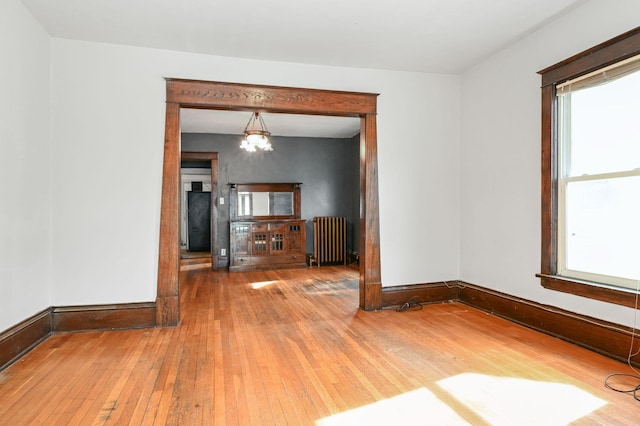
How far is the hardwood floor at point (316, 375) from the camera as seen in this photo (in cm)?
205

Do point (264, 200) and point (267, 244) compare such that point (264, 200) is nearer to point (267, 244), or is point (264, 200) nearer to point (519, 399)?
point (267, 244)

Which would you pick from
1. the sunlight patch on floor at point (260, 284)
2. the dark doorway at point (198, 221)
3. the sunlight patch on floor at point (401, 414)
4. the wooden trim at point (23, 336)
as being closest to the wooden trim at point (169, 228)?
the wooden trim at point (23, 336)

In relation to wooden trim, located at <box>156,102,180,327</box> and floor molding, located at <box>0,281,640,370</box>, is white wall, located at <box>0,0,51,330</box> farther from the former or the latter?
wooden trim, located at <box>156,102,180,327</box>

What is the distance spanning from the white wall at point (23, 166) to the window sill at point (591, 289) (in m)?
4.33

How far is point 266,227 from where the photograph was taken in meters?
7.29

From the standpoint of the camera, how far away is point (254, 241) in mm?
7223

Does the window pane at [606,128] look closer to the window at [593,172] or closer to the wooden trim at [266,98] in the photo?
the window at [593,172]

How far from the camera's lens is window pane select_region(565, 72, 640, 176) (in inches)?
105

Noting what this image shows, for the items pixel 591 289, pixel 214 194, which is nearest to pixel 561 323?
pixel 591 289

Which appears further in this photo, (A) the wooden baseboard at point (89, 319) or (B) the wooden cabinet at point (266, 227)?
(B) the wooden cabinet at point (266, 227)

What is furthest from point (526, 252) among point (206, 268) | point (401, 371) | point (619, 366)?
point (206, 268)

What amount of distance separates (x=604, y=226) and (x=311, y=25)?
113 inches

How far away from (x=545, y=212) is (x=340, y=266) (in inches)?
185

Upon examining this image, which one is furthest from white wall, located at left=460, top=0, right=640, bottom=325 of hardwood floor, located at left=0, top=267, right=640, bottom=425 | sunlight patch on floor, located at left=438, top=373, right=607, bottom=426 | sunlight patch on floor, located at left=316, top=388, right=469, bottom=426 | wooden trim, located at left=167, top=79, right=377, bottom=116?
sunlight patch on floor, located at left=316, top=388, right=469, bottom=426
